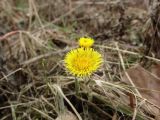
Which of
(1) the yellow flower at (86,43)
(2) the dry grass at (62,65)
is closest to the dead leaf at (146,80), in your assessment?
(2) the dry grass at (62,65)

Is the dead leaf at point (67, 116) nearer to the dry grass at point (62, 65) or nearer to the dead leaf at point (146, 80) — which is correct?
the dry grass at point (62, 65)

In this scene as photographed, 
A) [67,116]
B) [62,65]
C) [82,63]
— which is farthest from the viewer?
[62,65]

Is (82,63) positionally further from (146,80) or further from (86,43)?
(146,80)

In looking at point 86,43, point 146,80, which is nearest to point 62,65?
point 86,43

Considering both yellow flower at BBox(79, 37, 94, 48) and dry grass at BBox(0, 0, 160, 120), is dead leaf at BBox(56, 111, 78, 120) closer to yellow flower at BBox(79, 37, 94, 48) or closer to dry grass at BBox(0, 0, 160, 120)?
dry grass at BBox(0, 0, 160, 120)

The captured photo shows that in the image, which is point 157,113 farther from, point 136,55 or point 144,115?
point 136,55

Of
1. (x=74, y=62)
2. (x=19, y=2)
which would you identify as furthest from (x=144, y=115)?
(x=19, y=2)

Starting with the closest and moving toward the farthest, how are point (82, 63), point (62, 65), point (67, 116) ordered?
point (82, 63) → point (67, 116) → point (62, 65)
